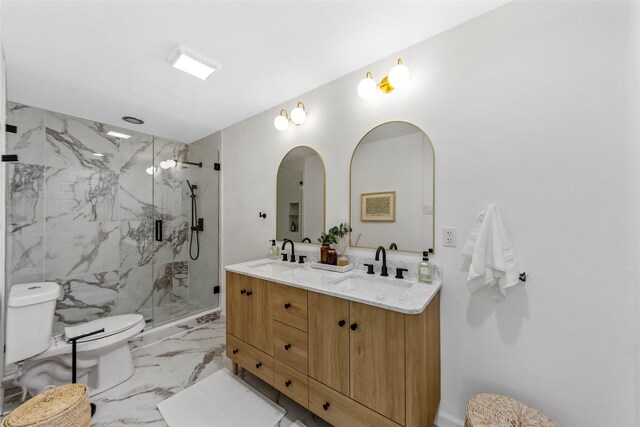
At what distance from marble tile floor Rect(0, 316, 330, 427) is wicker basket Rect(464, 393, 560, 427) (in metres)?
0.84

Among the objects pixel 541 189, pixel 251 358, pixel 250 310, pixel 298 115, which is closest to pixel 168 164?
pixel 298 115

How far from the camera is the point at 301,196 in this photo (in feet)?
7.15

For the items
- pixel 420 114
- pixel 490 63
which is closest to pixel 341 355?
pixel 420 114

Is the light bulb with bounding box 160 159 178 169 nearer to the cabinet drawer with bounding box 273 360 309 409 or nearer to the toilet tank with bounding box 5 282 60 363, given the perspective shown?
the toilet tank with bounding box 5 282 60 363

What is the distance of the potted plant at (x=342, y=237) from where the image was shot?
1.82 meters

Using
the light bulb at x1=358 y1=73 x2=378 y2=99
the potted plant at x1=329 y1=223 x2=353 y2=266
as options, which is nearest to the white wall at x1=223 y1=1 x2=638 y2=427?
the light bulb at x1=358 y1=73 x2=378 y2=99

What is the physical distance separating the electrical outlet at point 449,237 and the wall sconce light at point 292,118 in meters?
1.42

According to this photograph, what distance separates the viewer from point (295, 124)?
220 centimetres

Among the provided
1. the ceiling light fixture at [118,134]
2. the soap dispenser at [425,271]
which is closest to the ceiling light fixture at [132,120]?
the ceiling light fixture at [118,134]

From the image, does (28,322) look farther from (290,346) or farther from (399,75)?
(399,75)

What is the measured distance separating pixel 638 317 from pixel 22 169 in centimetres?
425

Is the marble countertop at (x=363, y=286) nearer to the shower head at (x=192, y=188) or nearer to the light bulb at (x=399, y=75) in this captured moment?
the light bulb at (x=399, y=75)

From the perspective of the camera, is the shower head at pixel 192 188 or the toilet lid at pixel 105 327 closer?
the toilet lid at pixel 105 327

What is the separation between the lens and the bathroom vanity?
1111mm
